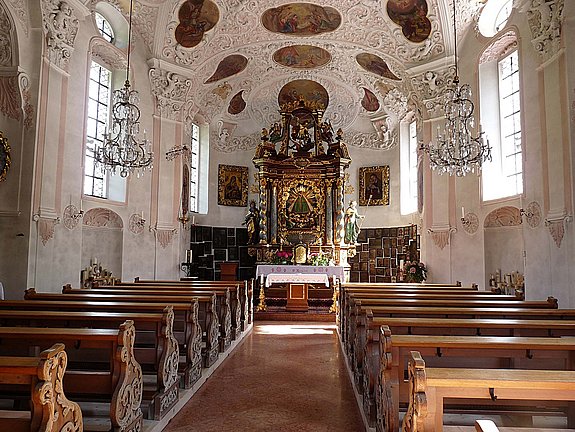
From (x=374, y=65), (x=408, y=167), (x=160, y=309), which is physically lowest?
(x=160, y=309)

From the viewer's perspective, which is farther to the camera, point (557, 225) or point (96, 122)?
point (96, 122)

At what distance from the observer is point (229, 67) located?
53.5 ft

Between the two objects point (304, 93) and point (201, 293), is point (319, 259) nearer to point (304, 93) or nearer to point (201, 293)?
point (304, 93)

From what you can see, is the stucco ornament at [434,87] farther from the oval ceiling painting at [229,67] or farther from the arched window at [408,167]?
the oval ceiling painting at [229,67]

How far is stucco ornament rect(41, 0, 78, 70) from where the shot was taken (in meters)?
9.73

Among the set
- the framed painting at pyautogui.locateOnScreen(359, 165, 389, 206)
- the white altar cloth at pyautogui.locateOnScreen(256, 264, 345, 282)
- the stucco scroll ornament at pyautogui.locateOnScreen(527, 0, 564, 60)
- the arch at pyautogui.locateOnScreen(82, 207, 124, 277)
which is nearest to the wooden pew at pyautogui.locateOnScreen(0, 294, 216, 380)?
the arch at pyautogui.locateOnScreen(82, 207, 124, 277)

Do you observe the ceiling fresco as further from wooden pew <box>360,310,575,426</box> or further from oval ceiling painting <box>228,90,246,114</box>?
wooden pew <box>360,310,575,426</box>

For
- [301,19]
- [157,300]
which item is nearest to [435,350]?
[157,300]

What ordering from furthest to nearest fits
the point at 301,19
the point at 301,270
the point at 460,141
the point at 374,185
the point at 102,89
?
the point at 374,185 → the point at 301,19 → the point at 301,270 → the point at 102,89 → the point at 460,141

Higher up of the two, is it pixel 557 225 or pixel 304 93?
pixel 304 93

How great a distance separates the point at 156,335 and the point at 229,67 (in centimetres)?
1316

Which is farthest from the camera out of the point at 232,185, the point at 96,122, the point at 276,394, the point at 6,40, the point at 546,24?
the point at 232,185

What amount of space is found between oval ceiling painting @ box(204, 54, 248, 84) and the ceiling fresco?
0.15ft

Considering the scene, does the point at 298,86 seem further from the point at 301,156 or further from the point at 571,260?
the point at 571,260
